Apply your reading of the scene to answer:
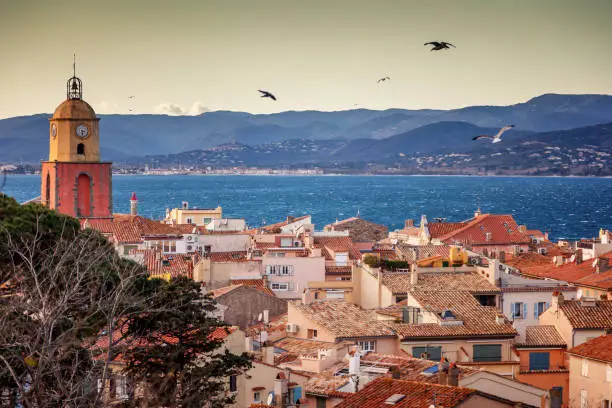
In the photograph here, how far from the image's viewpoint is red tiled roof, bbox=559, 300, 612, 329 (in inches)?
1210

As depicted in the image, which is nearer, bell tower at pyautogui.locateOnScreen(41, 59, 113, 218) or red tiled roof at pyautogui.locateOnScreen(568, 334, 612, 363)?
red tiled roof at pyautogui.locateOnScreen(568, 334, 612, 363)

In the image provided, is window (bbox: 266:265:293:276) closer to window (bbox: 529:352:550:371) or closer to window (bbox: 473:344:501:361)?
window (bbox: 473:344:501:361)

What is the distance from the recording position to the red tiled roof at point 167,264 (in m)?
41.3

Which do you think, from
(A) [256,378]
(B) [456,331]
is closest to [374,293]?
(B) [456,331]

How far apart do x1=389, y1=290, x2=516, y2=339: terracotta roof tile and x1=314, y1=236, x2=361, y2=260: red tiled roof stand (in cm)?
1624

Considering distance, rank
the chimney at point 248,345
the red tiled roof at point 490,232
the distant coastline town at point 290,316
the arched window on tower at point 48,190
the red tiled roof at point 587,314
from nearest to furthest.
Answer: the distant coastline town at point 290,316 < the chimney at point 248,345 < the red tiled roof at point 587,314 < the arched window on tower at point 48,190 < the red tiled roof at point 490,232

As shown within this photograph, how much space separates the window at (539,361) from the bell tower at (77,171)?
28671mm

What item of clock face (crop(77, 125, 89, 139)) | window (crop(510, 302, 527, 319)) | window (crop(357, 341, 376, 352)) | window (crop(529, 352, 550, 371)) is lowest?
window (crop(529, 352, 550, 371))

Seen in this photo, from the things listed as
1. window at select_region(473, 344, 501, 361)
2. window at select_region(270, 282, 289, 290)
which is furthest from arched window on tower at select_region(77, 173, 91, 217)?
window at select_region(473, 344, 501, 361)

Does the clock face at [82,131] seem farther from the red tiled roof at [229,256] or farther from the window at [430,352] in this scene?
the window at [430,352]

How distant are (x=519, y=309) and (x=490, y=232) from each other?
30198 millimetres

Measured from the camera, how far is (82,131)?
54.7 meters

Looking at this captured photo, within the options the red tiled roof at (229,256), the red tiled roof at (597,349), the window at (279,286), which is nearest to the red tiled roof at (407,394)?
the red tiled roof at (597,349)

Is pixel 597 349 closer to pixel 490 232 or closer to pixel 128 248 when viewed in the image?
pixel 128 248
